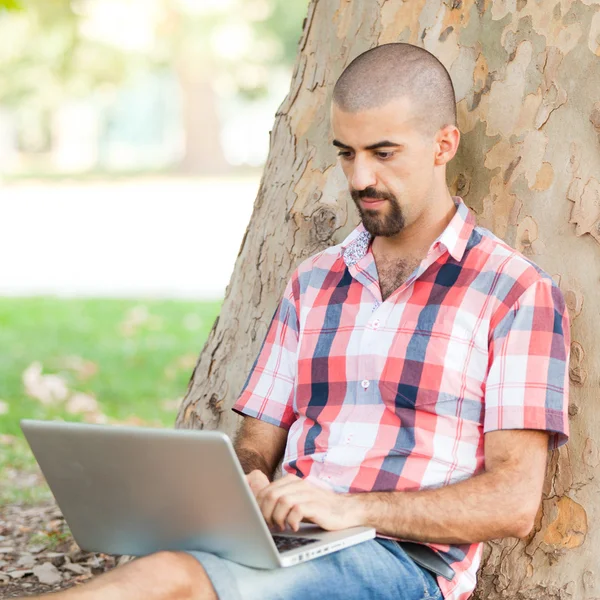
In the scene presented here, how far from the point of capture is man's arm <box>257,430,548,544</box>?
2.79m

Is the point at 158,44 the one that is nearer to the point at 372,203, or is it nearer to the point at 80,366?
the point at 80,366

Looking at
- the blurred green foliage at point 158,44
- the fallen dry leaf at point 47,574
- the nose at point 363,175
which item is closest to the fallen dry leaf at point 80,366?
the fallen dry leaf at point 47,574

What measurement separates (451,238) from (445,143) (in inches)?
12.5

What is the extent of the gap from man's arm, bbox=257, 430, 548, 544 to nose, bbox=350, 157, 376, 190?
2.64ft

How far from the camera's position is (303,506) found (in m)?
2.70

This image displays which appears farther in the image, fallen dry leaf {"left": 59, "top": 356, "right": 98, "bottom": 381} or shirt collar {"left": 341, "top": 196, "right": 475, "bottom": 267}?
fallen dry leaf {"left": 59, "top": 356, "right": 98, "bottom": 381}

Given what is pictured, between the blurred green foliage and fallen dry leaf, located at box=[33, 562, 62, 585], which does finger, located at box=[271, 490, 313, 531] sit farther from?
the blurred green foliage

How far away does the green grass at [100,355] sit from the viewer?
24.3 feet

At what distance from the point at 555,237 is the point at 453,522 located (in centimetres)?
98

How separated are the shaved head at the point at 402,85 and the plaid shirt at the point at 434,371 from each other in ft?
0.93

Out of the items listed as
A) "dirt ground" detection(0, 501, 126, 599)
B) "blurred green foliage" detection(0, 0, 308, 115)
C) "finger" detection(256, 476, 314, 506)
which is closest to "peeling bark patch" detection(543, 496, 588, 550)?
"finger" detection(256, 476, 314, 506)

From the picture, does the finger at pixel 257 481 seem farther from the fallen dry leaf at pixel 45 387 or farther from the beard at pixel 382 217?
the fallen dry leaf at pixel 45 387

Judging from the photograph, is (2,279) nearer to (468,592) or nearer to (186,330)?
(186,330)

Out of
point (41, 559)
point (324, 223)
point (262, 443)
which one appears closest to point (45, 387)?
point (41, 559)
